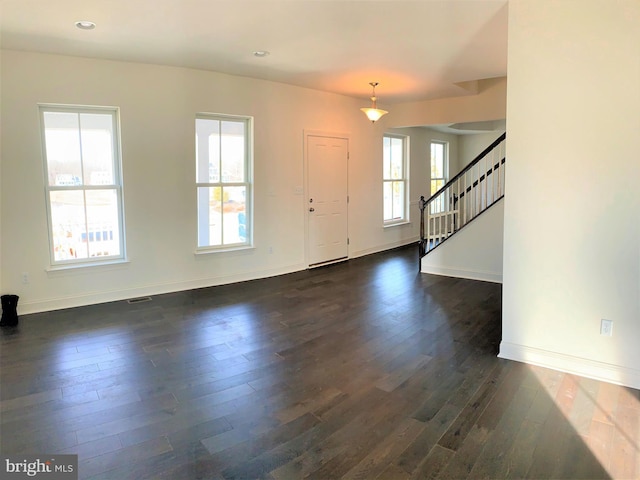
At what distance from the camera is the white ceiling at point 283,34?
3.29 m

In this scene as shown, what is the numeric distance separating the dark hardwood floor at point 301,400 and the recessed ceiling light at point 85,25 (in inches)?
105

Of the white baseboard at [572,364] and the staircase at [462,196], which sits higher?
the staircase at [462,196]

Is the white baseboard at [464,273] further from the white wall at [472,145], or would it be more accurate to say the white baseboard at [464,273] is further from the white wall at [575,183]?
the white wall at [472,145]

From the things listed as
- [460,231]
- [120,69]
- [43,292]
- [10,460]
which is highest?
[120,69]

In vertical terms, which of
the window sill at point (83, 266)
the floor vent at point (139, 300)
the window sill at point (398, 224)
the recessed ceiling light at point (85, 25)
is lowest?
the floor vent at point (139, 300)

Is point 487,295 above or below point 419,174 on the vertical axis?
below

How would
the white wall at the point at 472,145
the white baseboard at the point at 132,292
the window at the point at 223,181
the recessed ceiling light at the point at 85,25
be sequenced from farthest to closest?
1. the white wall at the point at 472,145
2. the window at the point at 223,181
3. the white baseboard at the point at 132,292
4. the recessed ceiling light at the point at 85,25

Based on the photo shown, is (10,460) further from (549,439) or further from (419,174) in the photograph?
(419,174)

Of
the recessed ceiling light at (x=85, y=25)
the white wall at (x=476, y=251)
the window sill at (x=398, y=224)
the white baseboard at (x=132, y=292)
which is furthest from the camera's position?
the window sill at (x=398, y=224)

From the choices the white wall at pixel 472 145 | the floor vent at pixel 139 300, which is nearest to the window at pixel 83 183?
the floor vent at pixel 139 300

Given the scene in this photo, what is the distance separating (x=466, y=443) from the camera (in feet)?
7.47

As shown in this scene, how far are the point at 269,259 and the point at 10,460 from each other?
420 cm

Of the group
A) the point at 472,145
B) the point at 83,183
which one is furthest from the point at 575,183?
the point at 472,145

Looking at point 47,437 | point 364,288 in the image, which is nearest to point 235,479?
point 47,437
